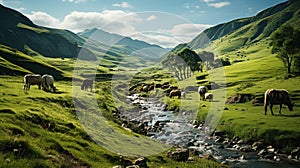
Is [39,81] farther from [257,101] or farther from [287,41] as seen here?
[287,41]

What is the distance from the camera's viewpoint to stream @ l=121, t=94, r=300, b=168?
28642 millimetres

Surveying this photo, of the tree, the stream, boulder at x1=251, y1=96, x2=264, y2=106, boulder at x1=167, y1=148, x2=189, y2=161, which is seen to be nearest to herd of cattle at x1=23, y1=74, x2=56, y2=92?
the stream

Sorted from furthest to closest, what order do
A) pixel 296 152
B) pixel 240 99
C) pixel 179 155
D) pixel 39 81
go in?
pixel 240 99
pixel 39 81
pixel 296 152
pixel 179 155

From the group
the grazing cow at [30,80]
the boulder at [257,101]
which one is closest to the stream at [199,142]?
the boulder at [257,101]

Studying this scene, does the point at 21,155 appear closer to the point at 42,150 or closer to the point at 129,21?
the point at 42,150

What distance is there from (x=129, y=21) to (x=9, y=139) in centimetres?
2270

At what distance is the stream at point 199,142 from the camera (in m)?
28.6

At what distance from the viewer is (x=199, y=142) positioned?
37.4 metres

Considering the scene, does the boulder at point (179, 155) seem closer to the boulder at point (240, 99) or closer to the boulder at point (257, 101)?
the boulder at point (257, 101)

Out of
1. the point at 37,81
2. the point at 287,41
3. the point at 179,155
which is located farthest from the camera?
the point at 287,41

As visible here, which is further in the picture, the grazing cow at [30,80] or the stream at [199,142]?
the grazing cow at [30,80]

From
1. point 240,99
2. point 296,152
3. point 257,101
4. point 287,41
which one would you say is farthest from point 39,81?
point 287,41

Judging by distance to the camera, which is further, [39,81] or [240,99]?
[240,99]

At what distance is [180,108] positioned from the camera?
60594mm
